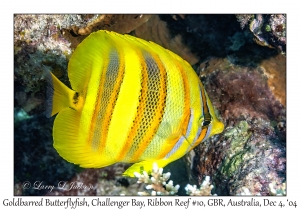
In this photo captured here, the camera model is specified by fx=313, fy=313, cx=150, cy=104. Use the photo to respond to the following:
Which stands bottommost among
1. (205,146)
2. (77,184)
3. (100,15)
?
(77,184)

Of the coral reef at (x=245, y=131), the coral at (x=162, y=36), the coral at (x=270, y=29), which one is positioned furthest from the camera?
the coral at (x=162, y=36)

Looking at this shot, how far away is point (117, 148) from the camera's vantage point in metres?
1.75

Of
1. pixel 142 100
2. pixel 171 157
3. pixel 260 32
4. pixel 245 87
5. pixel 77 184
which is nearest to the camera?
pixel 142 100

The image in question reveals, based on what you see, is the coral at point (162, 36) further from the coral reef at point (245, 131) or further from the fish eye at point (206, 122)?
the fish eye at point (206, 122)

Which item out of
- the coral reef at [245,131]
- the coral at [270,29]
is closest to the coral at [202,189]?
the coral reef at [245,131]

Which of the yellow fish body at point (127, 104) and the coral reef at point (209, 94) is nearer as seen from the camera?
the yellow fish body at point (127, 104)

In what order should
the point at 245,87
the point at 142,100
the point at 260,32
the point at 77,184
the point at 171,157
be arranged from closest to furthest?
the point at 142,100
the point at 171,157
the point at 260,32
the point at 245,87
the point at 77,184

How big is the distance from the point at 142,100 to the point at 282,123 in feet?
6.68

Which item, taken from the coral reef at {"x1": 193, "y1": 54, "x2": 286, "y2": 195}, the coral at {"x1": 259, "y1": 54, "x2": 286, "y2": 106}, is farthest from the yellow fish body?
the coral at {"x1": 259, "y1": 54, "x2": 286, "y2": 106}

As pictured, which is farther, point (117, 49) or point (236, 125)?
point (236, 125)

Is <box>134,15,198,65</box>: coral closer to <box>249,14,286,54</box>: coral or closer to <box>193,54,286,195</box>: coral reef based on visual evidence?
<box>193,54,286,195</box>: coral reef

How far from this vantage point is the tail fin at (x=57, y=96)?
173 centimetres

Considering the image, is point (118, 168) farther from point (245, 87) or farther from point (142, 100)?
point (142, 100)

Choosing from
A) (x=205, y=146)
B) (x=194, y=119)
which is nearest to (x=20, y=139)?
(x=205, y=146)
